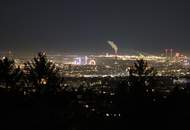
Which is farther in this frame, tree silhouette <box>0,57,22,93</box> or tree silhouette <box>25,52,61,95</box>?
tree silhouette <box>0,57,22,93</box>

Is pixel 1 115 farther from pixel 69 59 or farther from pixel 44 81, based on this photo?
pixel 69 59

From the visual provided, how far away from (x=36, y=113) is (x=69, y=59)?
310 feet

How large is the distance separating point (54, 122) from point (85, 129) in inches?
116

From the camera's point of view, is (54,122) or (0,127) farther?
(54,122)

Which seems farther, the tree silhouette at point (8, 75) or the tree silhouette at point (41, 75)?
the tree silhouette at point (8, 75)

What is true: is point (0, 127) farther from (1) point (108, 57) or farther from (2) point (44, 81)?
(1) point (108, 57)

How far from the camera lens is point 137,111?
1706cm

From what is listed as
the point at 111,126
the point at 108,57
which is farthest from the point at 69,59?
the point at 111,126

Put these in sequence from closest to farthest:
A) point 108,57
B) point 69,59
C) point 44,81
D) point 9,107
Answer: point 9,107
point 44,81
point 69,59
point 108,57

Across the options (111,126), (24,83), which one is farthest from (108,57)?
(111,126)

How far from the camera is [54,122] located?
14320 mm

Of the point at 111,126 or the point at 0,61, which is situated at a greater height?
the point at 0,61

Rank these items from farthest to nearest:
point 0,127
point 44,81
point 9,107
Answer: point 44,81 → point 9,107 → point 0,127

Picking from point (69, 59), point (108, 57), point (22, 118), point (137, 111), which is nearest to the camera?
point (22, 118)
